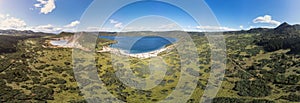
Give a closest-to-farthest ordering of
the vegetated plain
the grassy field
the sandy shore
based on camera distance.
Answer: the vegetated plain < the grassy field < the sandy shore

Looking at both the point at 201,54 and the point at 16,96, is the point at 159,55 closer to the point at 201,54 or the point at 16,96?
the point at 201,54

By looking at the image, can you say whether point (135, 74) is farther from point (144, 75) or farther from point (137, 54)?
point (137, 54)

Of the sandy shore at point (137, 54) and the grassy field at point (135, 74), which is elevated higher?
the sandy shore at point (137, 54)

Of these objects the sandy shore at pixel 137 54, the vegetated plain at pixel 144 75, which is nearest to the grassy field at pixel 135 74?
the vegetated plain at pixel 144 75

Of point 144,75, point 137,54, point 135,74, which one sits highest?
point 137,54

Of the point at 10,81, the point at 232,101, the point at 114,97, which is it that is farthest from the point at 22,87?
the point at 232,101

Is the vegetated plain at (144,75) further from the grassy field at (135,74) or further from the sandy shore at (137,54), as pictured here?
the sandy shore at (137,54)

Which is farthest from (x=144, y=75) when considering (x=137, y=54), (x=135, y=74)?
(x=137, y=54)

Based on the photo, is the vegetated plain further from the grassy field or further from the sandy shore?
the sandy shore

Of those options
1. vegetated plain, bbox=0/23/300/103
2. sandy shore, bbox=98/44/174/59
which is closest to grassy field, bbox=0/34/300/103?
vegetated plain, bbox=0/23/300/103
